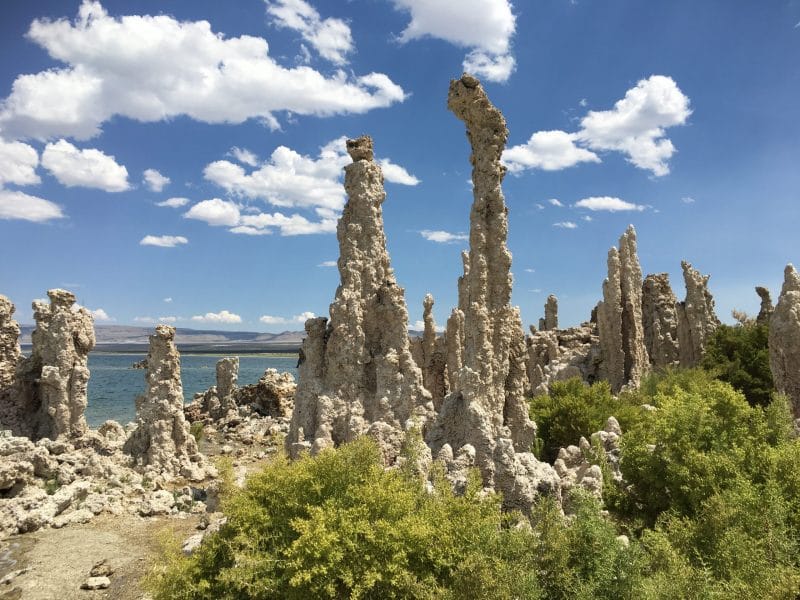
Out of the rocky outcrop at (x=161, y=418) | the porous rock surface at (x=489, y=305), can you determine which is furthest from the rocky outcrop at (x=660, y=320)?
the rocky outcrop at (x=161, y=418)

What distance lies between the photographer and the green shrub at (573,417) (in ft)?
57.9

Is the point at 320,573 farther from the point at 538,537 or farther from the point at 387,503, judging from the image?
the point at 538,537

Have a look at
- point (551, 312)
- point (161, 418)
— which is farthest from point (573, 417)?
point (551, 312)

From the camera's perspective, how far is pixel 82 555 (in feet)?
38.7

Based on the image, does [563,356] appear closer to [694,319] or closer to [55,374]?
[694,319]

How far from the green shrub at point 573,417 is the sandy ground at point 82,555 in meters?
10.7

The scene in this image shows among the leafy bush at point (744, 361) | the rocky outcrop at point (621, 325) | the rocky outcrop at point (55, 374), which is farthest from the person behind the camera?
the rocky outcrop at point (621, 325)

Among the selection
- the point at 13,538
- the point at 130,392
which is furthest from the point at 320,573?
the point at 130,392

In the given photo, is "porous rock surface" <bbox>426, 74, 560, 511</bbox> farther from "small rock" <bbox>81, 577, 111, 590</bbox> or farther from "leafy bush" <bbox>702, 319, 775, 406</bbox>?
"leafy bush" <bbox>702, 319, 775, 406</bbox>

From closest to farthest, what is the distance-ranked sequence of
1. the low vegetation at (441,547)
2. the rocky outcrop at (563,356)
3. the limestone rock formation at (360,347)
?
the low vegetation at (441,547) → the limestone rock formation at (360,347) → the rocky outcrop at (563,356)

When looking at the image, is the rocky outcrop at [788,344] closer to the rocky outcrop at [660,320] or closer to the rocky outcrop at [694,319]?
the rocky outcrop at [694,319]

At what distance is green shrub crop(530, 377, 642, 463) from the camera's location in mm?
17656

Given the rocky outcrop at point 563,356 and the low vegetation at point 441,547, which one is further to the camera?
the rocky outcrop at point 563,356

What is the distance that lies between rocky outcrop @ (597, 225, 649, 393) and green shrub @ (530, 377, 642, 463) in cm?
1191
